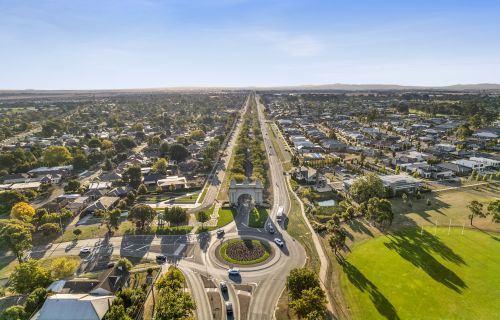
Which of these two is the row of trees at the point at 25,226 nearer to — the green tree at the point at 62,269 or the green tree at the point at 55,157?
the green tree at the point at 62,269

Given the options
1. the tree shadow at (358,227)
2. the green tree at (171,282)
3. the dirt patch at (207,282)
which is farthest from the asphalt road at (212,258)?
the tree shadow at (358,227)

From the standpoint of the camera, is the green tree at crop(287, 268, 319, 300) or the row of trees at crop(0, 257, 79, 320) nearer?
the row of trees at crop(0, 257, 79, 320)

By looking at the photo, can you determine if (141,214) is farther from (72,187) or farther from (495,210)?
(495,210)

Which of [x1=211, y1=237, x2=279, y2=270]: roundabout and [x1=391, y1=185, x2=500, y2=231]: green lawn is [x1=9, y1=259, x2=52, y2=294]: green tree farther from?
[x1=391, y1=185, x2=500, y2=231]: green lawn

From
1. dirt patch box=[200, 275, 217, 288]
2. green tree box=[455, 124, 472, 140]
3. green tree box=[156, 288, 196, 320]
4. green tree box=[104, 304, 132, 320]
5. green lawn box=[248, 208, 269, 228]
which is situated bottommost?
dirt patch box=[200, 275, 217, 288]

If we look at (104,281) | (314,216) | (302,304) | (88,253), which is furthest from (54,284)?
(314,216)

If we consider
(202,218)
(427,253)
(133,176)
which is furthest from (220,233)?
(133,176)

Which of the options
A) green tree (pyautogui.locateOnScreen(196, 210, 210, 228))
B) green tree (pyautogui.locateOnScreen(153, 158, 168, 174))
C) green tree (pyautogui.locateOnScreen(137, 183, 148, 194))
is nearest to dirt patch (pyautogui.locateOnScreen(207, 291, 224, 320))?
green tree (pyautogui.locateOnScreen(196, 210, 210, 228))
